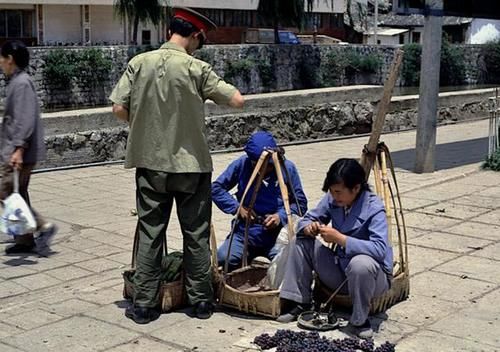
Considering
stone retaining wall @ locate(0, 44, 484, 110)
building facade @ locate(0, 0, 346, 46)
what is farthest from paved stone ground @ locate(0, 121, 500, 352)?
building facade @ locate(0, 0, 346, 46)

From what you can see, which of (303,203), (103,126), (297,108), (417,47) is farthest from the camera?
(417,47)

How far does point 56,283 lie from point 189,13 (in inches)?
86.0

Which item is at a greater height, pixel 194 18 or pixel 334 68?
pixel 194 18

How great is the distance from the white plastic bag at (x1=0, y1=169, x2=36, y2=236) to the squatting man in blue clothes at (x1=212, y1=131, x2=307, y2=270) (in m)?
1.66

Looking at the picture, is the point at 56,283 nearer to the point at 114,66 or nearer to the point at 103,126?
the point at 103,126

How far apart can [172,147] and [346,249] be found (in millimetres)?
1149

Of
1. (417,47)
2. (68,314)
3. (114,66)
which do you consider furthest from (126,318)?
(417,47)

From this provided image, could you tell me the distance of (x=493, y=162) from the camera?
10.5m

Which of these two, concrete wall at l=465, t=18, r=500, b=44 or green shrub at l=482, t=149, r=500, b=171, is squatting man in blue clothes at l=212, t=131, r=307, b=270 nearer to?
green shrub at l=482, t=149, r=500, b=171

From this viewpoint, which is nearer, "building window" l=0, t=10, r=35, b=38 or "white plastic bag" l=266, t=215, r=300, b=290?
"white plastic bag" l=266, t=215, r=300, b=290

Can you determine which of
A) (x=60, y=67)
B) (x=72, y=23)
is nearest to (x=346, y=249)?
(x=60, y=67)

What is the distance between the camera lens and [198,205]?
4891 mm

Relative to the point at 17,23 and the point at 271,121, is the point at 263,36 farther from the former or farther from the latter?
the point at 271,121

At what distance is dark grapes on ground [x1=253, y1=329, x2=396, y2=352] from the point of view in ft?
14.0
